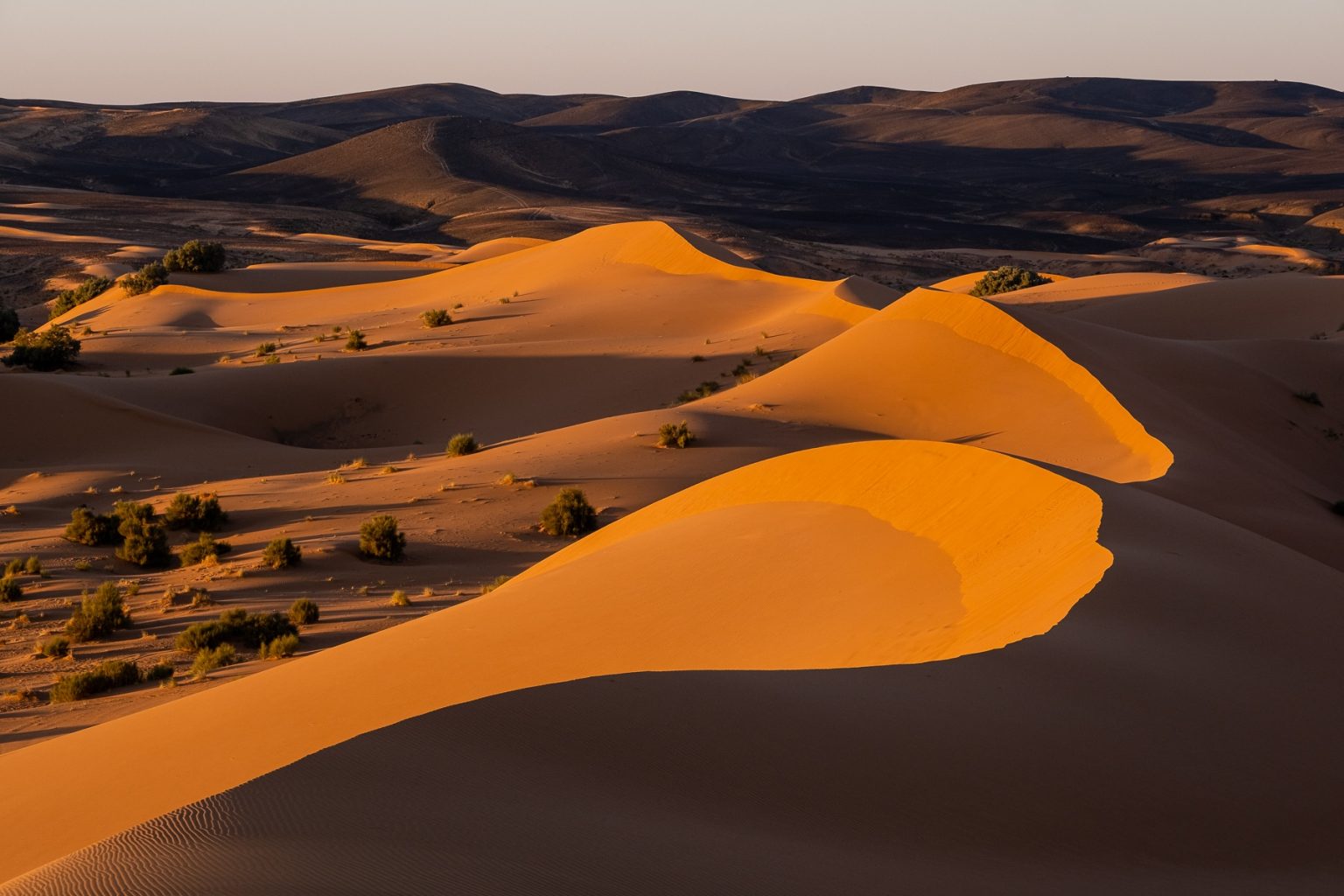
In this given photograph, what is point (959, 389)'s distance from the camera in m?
22.5

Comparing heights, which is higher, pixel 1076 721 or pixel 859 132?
pixel 859 132

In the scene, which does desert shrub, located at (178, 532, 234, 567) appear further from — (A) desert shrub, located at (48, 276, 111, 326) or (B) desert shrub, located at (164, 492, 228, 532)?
(A) desert shrub, located at (48, 276, 111, 326)

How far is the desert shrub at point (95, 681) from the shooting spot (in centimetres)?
1102

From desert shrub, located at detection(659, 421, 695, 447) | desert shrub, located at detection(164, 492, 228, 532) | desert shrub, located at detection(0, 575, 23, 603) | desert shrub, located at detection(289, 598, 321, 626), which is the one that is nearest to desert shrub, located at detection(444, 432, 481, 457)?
desert shrub, located at detection(659, 421, 695, 447)

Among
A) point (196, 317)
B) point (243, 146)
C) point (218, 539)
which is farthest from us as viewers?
point (243, 146)

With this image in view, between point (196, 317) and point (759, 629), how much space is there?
36692 mm

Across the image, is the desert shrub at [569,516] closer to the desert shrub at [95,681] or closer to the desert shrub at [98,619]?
the desert shrub at [98,619]

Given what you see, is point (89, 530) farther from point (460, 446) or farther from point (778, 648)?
point (778, 648)

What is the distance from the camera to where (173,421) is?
82.7 ft

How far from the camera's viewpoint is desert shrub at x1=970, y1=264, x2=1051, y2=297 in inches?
1770

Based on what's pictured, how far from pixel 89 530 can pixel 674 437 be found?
27.9ft

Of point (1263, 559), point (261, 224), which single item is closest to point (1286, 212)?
point (261, 224)

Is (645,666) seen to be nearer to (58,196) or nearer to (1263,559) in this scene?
(1263,559)

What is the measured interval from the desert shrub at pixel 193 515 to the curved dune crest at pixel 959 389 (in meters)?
9.31
